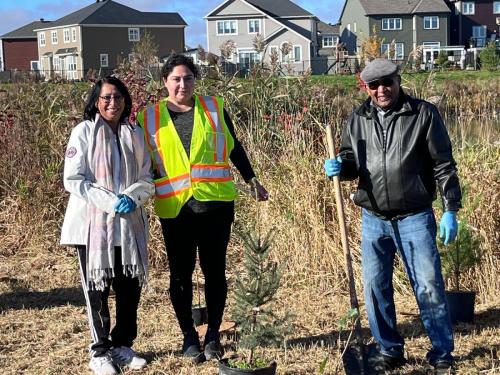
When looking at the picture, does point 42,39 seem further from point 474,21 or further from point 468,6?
point 474,21

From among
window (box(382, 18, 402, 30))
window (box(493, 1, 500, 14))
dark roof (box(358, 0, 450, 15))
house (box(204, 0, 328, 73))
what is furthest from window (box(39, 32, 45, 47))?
window (box(493, 1, 500, 14))

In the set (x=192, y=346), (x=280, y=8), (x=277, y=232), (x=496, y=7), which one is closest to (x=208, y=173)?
(x=192, y=346)

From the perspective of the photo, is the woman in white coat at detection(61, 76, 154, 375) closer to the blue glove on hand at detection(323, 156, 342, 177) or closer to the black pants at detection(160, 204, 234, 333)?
the black pants at detection(160, 204, 234, 333)

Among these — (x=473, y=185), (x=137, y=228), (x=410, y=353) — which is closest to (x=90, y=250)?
(x=137, y=228)

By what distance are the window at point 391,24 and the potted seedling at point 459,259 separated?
5443 cm

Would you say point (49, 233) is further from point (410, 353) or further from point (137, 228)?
point (410, 353)

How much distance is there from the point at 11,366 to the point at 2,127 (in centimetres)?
419

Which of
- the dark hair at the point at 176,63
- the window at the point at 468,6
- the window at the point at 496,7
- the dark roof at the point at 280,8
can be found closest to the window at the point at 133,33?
the dark roof at the point at 280,8

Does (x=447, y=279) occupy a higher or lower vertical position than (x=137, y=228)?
lower

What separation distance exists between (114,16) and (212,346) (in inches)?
2270

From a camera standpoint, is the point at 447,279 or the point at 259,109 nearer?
the point at 447,279

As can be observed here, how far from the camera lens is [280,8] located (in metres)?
59.2

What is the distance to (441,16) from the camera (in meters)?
57.8

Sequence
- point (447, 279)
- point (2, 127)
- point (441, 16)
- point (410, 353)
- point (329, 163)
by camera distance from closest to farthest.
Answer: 1. point (329, 163)
2. point (410, 353)
3. point (447, 279)
4. point (2, 127)
5. point (441, 16)
